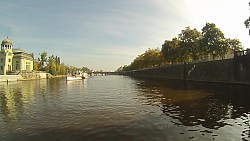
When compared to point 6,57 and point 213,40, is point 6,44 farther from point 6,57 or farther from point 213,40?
point 213,40

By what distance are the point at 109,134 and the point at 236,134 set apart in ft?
27.7

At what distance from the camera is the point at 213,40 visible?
76.7 meters

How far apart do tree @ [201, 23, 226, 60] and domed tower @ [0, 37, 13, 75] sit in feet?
342

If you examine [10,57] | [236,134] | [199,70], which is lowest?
[236,134]

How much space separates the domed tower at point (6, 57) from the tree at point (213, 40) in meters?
104

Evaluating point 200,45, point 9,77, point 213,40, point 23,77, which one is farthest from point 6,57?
point 213,40

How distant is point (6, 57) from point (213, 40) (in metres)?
108

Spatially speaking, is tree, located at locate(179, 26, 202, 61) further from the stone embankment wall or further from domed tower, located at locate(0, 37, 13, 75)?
domed tower, located at locate(0, 37, 13, 75)

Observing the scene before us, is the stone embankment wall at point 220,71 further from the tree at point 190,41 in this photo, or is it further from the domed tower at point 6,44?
the domed tower at point 6,44

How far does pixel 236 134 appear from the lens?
15.0 metres

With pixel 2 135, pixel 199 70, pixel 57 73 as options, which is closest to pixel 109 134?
pixel 2 135

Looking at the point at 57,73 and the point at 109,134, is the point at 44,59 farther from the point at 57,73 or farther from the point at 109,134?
the point at 109,134

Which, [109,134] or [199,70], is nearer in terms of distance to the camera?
[109,134]

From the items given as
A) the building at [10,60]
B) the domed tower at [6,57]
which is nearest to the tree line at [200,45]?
the building at [10,60]
